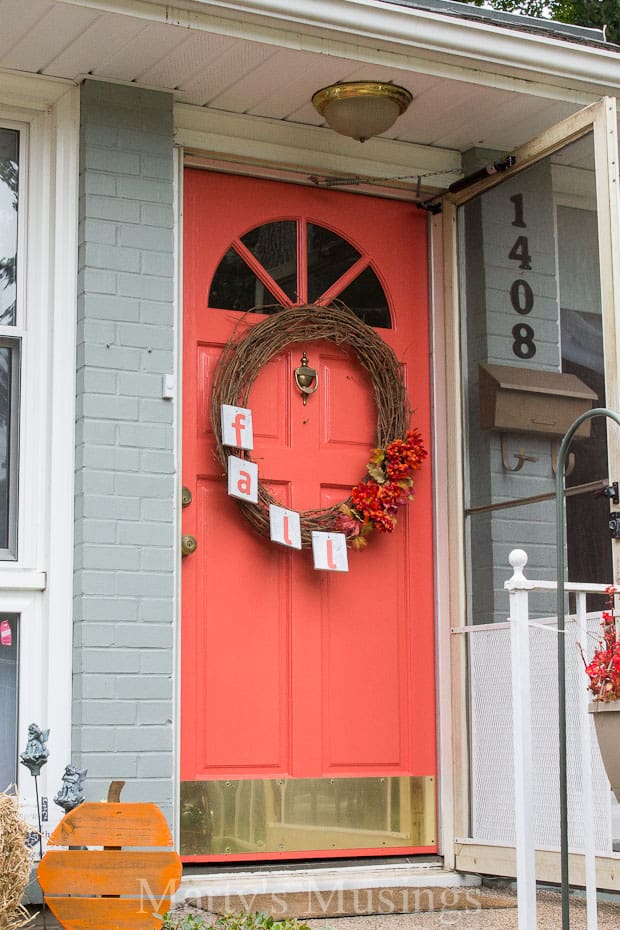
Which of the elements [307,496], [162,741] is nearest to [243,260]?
[307,496]

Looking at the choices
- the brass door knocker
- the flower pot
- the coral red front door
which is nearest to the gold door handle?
the coral red front door

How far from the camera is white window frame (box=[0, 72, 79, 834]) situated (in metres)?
3.97

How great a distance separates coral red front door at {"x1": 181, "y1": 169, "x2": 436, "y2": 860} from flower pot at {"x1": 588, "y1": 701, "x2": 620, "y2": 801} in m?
1.60

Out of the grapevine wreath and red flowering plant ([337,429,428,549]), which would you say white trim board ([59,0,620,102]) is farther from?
red flowering plant ([337,429,428,549])

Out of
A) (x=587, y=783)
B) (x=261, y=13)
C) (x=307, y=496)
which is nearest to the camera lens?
(x=587, y=783)

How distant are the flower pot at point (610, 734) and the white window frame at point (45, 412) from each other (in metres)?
1.71

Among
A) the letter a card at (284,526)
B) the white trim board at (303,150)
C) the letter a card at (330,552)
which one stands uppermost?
the white trim board at (303,150)

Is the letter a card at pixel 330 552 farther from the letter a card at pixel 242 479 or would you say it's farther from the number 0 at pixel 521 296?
the number 0 at pixel 521 296

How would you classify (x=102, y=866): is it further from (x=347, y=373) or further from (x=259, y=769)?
(x=347, y=373)

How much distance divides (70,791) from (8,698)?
585mm

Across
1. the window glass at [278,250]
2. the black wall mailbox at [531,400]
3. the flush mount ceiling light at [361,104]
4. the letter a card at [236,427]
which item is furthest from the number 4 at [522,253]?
the letter a card at [236,427]

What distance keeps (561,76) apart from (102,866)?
9.33ft

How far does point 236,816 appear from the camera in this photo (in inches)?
168

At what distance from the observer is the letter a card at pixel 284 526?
4.36 meters
